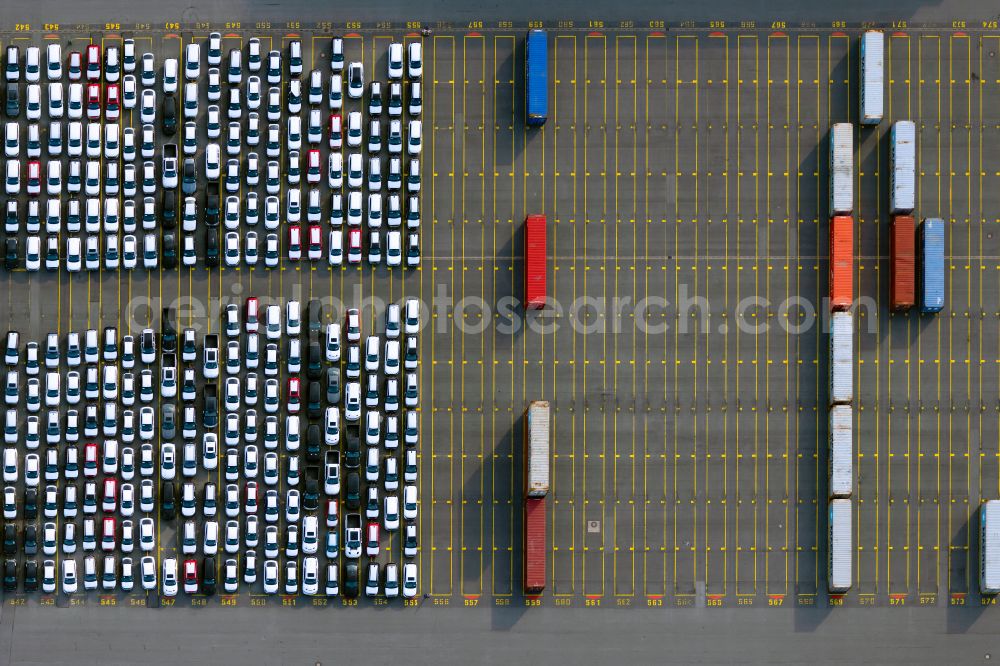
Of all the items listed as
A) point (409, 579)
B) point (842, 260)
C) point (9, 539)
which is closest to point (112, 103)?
point (9, 539)

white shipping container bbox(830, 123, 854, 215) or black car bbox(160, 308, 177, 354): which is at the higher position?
white shipping container bbox(830, 123, 854, 215)

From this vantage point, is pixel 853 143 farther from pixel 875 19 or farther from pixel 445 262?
pixel 445 262

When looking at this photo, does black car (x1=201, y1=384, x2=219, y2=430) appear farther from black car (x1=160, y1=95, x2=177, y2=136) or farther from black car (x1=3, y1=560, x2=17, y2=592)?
black car (x1=160, y1=95, x2=177, y2=136)

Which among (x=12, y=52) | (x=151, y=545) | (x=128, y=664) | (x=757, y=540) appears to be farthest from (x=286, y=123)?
(x=757, y=540)

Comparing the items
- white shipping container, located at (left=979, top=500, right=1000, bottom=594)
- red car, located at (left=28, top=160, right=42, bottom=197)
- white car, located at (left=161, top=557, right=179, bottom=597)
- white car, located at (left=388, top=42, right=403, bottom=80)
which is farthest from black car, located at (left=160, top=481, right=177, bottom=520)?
white shipping container, located at (left=979, top=500, right=1000, bottom=594)

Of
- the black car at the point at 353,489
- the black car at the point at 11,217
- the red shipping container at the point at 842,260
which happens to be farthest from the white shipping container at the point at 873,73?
the black car at the point at 11,217

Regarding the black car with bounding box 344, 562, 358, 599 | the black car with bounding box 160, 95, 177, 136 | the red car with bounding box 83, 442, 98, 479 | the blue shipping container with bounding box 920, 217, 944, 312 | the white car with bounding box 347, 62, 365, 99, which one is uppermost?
the white car with bounding box 347, 62, 365, 99

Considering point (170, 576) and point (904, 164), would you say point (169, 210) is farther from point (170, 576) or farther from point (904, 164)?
point (904, 164)
